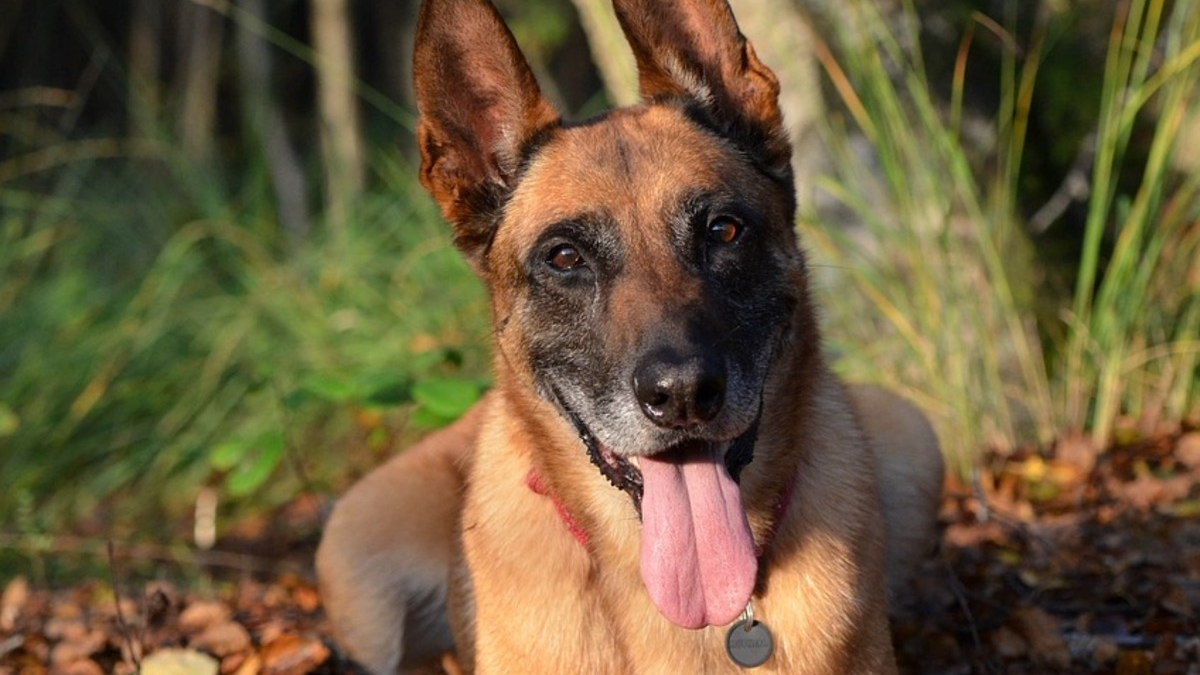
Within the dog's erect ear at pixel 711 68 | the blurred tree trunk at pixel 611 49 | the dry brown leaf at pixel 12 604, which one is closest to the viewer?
the dog's erect ear at pixel 711 68

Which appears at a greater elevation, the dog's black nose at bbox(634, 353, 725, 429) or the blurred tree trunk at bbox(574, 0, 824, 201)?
the blurred tree trunk at bbox(574, 0, 824, 201)

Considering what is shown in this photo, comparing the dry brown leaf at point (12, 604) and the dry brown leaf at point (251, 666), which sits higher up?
the dry brown leaf at point (251, 666)

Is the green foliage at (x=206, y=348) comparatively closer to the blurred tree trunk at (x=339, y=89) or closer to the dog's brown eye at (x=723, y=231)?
the blurred tree trunk at (x=339, y=89)

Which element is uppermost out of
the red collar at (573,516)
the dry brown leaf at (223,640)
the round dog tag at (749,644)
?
the red collar at (573,516)

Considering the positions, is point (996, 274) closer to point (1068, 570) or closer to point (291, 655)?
point (1068, 570)

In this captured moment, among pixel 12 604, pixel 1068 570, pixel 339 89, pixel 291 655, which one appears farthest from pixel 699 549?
pixel 339 89

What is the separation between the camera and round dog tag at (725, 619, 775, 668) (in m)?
3.36

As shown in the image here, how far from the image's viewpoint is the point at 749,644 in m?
3.37

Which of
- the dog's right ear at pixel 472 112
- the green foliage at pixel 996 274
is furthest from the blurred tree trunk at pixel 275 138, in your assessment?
the dog's right ear at pixel 472 112

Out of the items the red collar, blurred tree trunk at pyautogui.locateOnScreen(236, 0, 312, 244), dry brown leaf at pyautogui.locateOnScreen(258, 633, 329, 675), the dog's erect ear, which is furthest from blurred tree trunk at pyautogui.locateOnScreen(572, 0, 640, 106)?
blurred tree trunk at pyautogui.locateOnScreen(236, 0, 312, 244)

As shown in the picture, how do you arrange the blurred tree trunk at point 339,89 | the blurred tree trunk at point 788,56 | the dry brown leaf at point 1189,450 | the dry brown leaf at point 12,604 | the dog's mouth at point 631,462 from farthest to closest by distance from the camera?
the blurred tree trunk at point 339,89 < the blurred tree trunk at point 788,56 < the dry brown leaf at point 1189,450 < the dry brown leaf at point 12,604 < the dog's mouth at point 631,462

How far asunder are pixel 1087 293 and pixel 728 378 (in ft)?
10.1

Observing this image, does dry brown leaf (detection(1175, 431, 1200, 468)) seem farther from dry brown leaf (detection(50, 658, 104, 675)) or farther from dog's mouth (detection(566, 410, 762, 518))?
dry brown leaf (detection(50, 658, 104, 675))

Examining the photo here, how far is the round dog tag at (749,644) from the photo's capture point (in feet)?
11.0
